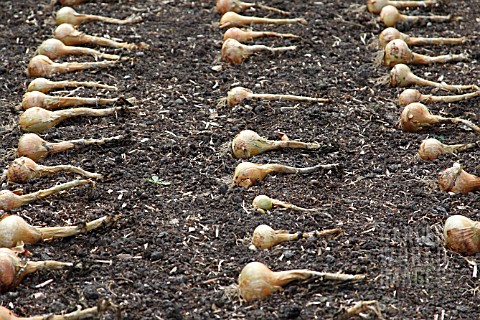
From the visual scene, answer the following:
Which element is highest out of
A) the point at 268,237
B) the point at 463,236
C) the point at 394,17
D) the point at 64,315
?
the point at 394,17

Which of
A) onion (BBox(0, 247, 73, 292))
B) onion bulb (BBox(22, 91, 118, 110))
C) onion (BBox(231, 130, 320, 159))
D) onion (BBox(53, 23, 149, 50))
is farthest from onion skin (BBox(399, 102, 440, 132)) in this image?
onion (BBox(0, 247, 73, 292))

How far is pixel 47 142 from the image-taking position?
568 centimetres

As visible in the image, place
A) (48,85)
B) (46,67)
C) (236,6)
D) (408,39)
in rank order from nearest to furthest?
(48,85), (46,67), (408,39), (236,6)

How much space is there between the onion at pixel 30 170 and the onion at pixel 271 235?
122 cm

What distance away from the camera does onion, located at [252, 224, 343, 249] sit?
467 cm

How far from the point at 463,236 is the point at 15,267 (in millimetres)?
2317

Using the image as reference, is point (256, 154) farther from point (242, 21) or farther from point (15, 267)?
point (242, 21)

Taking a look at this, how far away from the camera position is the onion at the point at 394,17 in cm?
735

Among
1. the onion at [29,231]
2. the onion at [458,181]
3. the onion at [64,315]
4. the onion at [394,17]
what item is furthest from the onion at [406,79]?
the onion at [64,315]

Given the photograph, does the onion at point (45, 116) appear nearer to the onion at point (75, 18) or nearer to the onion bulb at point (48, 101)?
the onion bulb at point (48, 101)

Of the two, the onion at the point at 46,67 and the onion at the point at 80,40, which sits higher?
the onion at the point at 80,40

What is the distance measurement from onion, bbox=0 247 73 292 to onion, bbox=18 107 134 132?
64.1 inches

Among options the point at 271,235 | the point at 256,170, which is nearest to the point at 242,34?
the point at 256,170

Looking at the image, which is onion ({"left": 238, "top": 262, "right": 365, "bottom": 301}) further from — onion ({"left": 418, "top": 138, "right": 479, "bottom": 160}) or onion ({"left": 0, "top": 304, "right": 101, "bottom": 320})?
onion ({"left": 418, "top": 138, "right": 479, "bottom": 160})
